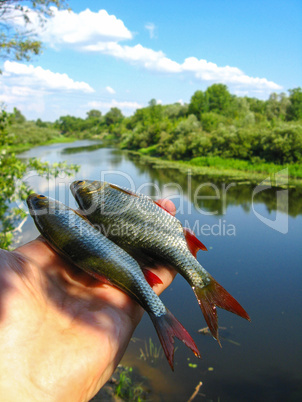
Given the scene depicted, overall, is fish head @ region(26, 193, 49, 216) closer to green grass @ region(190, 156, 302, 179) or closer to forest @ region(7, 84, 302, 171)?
forest @ region(7, 84, 302, 171)

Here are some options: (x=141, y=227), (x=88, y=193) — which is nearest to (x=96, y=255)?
(x=141, y=227)

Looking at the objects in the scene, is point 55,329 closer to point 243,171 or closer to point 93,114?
point 243,171

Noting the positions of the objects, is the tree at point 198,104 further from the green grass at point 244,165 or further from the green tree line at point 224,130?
the green grass at point 244,165

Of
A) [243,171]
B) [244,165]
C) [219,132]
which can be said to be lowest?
[243,171]

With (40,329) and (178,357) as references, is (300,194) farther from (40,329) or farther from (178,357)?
(40,329)

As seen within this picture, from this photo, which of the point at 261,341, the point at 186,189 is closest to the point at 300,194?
the point at 186,189

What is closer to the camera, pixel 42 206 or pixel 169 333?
pixel 169 333
